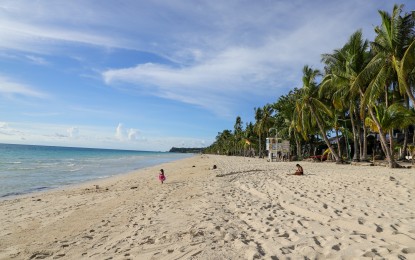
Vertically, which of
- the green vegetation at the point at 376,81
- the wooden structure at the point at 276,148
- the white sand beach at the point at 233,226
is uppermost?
the green vegetation at the point at 376,81

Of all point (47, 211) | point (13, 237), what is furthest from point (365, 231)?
point (47, 211)

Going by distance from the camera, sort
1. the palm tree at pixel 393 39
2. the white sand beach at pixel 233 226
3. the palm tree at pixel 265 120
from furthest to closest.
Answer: the palm tree at pixel 265 120
the palm tree at pixel 393 39
the white sand beach at pixel 233 226

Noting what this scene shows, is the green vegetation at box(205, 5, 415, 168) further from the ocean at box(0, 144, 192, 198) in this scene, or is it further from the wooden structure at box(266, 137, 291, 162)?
the ocean at box(0, 144, 192, 198)

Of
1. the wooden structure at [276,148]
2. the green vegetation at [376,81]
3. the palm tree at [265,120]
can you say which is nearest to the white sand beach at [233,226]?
the green vegetation at [376,81]

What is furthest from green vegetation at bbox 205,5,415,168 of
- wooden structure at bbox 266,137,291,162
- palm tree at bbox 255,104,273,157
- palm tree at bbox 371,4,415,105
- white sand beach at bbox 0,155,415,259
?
palm tree at bbox 255,104,273,157

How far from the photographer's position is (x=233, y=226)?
6.50 metres

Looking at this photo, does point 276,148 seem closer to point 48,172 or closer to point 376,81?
point 376,81

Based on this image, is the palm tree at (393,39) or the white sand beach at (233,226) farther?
the palm tree at (393,39)

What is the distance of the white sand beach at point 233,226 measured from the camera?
16.0ft

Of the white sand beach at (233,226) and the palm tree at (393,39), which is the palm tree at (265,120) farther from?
the white sand beach at (233,226)

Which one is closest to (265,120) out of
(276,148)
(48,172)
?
(276,148)

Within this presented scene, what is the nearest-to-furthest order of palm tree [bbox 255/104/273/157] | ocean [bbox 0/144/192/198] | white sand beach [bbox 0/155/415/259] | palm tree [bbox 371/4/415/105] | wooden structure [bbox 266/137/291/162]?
white sand beach [bbox 0/155/415/259]
palm tree [bbox 371/4/415/105]
ocean [bbox 0/144/192/198]
wooden structure [bbox 266/137/291/162]
palm tree [bbox 255/104/273/157]

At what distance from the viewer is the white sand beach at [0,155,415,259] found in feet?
16.0

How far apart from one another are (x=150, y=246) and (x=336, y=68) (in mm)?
22278
